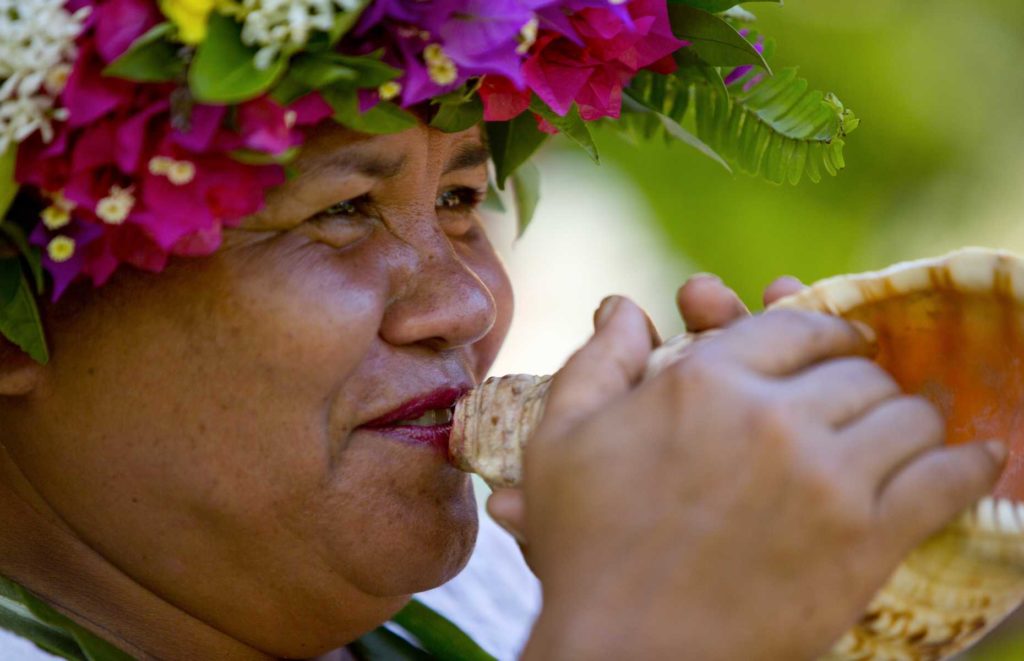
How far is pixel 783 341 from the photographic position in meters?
1.41

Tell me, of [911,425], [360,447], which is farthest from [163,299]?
[911,425]

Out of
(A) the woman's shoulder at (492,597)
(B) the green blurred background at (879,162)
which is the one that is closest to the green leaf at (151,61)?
(A) the woman's shoulder at (492,597)

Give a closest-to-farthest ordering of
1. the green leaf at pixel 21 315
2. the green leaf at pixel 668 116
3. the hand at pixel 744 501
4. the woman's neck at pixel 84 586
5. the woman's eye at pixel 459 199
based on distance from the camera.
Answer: the hand at pixel 744 501 < the green leaf at pixel 21 315 < the woman's neck at pixel 84 586 < the woman's eye at pixel 459 199 < the green leaf at pixel 668 116

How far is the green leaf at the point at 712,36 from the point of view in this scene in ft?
6.61

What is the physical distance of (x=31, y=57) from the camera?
1.54m

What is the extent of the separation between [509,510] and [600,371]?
0.67 feet

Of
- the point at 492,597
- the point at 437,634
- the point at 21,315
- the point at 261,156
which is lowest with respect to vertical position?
the point at 492,597

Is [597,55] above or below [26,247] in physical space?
above

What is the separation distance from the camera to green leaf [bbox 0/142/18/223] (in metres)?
1.59

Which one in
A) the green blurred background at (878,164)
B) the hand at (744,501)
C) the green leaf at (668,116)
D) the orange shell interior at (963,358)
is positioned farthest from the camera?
the green blurred background at (878,164)

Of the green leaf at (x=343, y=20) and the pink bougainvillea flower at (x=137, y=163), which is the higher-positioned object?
the green leaf at (x=343, y=20)

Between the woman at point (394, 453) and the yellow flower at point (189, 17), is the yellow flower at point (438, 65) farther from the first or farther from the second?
the yellow flower at point (189, 17)

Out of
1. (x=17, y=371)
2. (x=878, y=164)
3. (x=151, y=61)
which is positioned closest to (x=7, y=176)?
(x=151, y=61)

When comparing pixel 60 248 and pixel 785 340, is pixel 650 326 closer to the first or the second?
pixel 785 340
